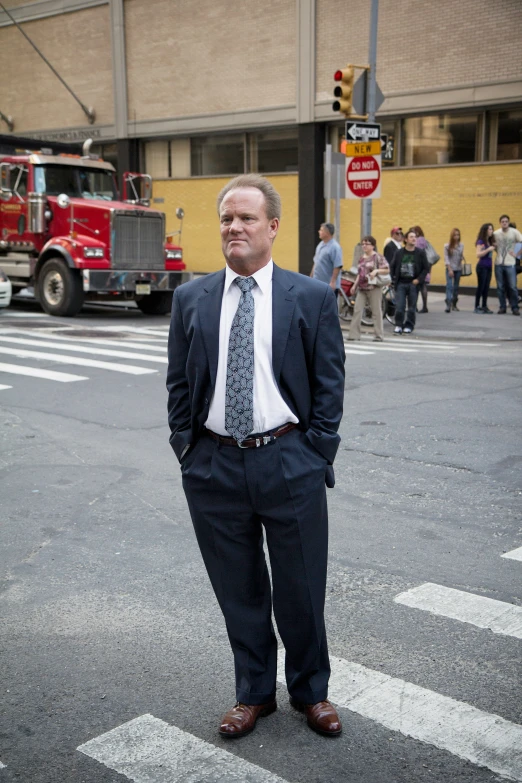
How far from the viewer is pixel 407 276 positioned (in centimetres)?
1736

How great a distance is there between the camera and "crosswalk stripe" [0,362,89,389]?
1138cm

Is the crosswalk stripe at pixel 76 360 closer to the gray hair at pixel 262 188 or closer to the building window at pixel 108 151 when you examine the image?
the gray hair at pixel 262 188

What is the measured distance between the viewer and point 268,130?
1146 inches

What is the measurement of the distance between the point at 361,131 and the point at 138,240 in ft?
17.2

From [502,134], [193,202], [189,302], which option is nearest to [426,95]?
[502,134]

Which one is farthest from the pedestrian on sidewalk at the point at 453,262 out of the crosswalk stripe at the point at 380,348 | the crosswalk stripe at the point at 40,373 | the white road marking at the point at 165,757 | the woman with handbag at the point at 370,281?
the white road marking at the point at 165,757

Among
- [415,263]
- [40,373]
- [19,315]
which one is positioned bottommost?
[40,373]

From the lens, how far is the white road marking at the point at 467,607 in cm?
446

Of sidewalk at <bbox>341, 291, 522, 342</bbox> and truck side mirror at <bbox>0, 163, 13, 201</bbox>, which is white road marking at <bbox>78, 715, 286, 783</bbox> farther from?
truck side mirror at <bbox>0, 163, 13, 201</bbox>

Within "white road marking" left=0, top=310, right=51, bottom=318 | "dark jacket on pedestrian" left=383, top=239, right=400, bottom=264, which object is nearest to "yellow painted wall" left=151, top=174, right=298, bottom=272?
"dark jacket on pedestrian" left=383, top=239, right=400, bottom=264

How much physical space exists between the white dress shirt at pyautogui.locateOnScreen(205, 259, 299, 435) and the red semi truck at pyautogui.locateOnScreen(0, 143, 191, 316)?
51.0 feet

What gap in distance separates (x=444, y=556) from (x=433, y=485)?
1.51 metres

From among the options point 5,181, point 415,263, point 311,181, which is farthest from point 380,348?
point 311,181

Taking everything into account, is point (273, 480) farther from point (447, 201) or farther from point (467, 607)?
point (447, 201)
